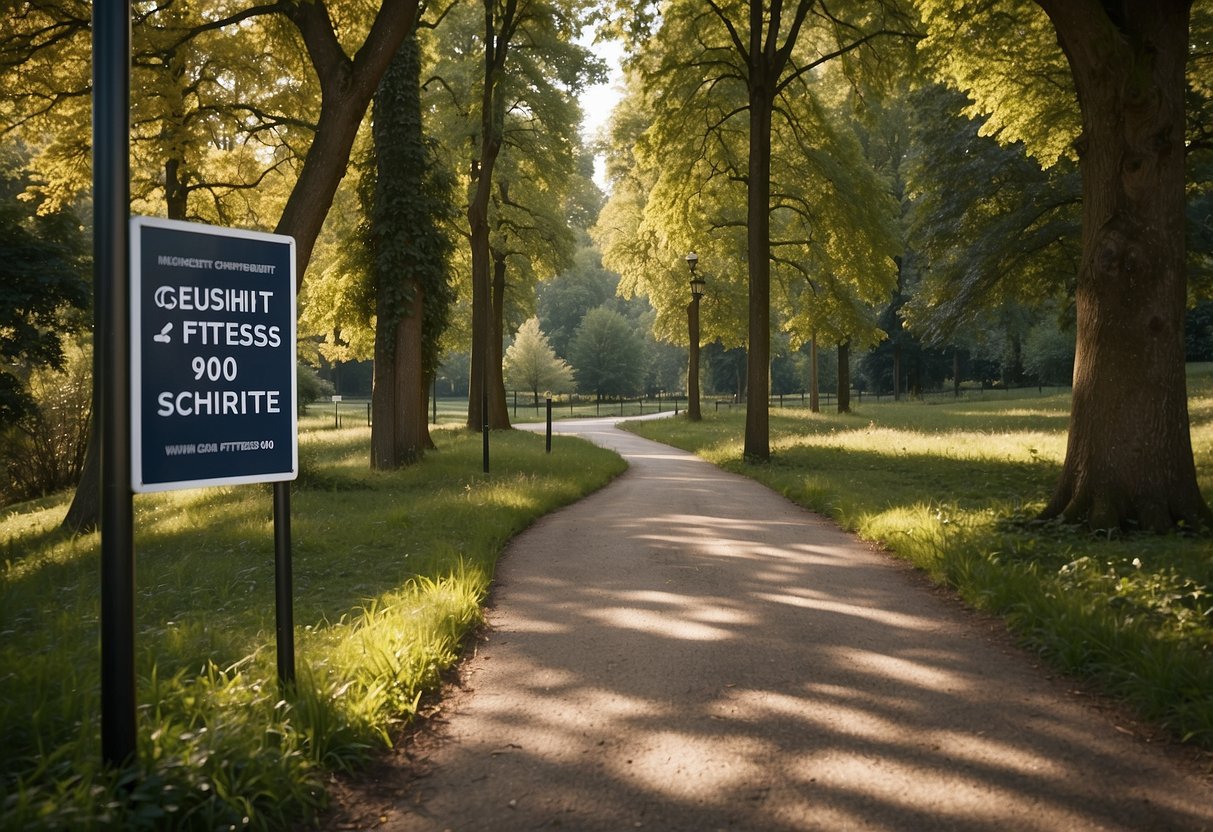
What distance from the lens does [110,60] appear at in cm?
282

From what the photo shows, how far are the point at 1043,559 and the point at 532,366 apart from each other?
4752cm

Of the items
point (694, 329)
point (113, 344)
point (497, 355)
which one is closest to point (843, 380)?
point (694, 329)

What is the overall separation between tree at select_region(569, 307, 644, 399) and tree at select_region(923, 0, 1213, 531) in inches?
2110

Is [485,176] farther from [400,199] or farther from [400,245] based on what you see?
[400,245]

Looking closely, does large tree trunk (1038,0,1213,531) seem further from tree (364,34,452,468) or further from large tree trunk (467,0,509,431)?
large tree trunk (467,0,509,431)

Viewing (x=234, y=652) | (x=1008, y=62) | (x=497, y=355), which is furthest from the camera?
(x=497, y=355)

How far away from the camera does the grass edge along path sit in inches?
114

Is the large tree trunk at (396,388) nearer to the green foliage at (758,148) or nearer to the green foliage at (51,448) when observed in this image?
the green foliage at (758,148)

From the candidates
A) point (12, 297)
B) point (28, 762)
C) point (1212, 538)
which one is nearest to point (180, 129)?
point (12, 297)

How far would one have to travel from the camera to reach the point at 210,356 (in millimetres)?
3234

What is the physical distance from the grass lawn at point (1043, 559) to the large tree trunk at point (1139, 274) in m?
0.64

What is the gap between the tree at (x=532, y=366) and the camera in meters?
53.0

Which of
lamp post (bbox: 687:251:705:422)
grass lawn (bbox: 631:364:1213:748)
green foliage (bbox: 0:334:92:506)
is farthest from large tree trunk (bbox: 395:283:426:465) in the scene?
lamp post (bbox: 687:251:705:422)

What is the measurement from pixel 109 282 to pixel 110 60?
77cm
